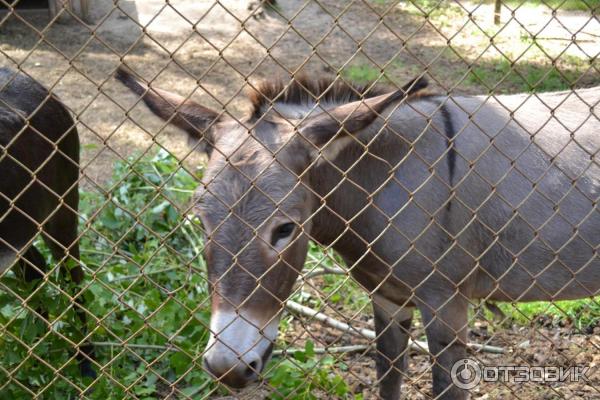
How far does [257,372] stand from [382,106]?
3.58ft

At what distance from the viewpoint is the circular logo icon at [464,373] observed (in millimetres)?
3359

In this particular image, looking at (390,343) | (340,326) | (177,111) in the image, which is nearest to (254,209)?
(177,111)

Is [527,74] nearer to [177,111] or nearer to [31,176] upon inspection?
[31,176]

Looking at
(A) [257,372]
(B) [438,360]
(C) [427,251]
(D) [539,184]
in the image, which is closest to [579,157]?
(D) [539,184]

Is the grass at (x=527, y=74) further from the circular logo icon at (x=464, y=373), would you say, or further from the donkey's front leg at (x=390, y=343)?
the circular logo icon at (x=464, y=373)

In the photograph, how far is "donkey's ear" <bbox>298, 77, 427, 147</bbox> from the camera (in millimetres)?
2744

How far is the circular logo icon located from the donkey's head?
3.00ft

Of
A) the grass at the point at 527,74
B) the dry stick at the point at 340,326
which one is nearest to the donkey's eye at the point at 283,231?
the dry stick at the point at 340,326

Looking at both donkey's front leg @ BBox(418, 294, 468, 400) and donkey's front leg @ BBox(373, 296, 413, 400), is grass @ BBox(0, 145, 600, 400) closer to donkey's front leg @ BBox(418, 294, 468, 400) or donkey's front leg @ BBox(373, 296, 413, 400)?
donkey's front leg @ BBox(373, 296, 413, 400)

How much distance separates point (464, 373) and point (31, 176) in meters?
2.29

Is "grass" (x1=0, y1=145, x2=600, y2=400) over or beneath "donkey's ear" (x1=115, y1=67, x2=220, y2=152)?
beneath

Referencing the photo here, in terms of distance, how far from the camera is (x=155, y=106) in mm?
2994

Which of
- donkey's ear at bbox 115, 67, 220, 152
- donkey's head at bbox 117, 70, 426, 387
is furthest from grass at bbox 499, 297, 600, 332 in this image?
donkey's ear at bbox 115, 67, 220, 152

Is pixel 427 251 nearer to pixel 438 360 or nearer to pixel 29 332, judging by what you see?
pixel 438 360
